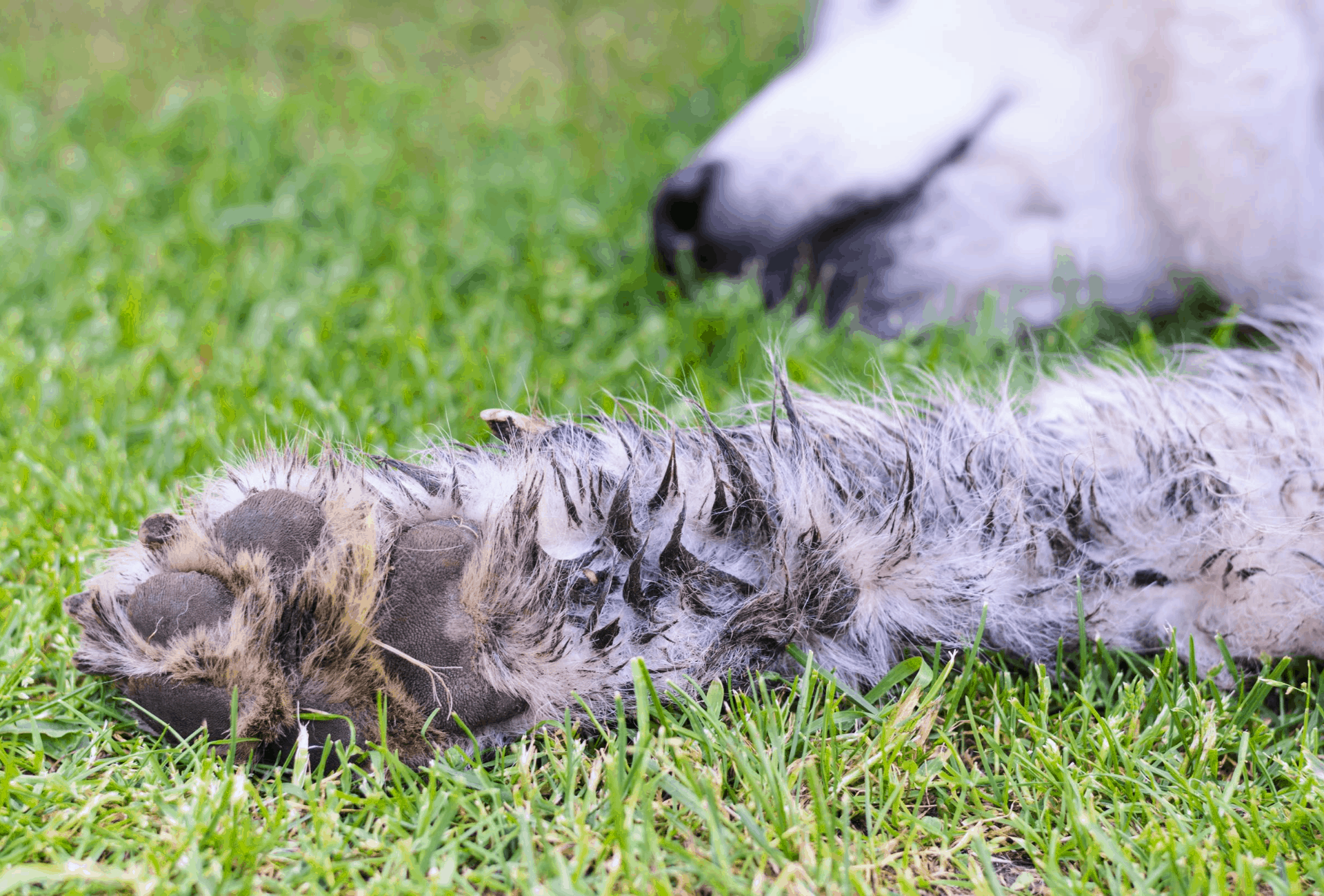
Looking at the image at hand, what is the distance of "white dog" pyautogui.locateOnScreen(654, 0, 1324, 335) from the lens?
190 centimetres

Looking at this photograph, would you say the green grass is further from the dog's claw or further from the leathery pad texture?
the dog's claw

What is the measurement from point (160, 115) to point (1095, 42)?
120 inches

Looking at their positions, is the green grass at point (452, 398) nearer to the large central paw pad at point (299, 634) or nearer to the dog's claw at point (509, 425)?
the large central paw pad at point (299, 634)

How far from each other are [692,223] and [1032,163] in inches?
29.2

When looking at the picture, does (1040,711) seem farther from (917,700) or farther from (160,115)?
(160,115)

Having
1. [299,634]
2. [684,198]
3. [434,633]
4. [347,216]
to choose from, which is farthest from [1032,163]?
[347,216]

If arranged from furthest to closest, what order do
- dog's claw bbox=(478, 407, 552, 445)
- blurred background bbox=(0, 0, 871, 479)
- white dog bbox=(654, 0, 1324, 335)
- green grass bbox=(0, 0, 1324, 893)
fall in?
blurred background bbox=(0, 0, 871, 479) → white dog bbox=(654, 0, 1324, 335) → dog's claw bbox=(478, 407, 552, 445) → green grass bbox=(0, 0, 1324, 893)

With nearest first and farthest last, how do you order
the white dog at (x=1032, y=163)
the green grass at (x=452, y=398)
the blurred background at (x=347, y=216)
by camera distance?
the green grass at (x=452, y=398)
the white dog at (x=1032, y=163)
the blurred background at (x=347, y=216)

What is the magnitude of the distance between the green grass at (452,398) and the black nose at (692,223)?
0.09 meters

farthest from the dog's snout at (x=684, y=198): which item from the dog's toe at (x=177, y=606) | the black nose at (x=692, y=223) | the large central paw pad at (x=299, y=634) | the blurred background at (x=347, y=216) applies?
the dog's toe at (x=177, y=606)

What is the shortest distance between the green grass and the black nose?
9 cm

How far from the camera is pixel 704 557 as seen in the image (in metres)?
1.36

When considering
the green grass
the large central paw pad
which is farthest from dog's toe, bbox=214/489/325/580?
the green grass

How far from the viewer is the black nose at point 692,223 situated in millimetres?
2262
